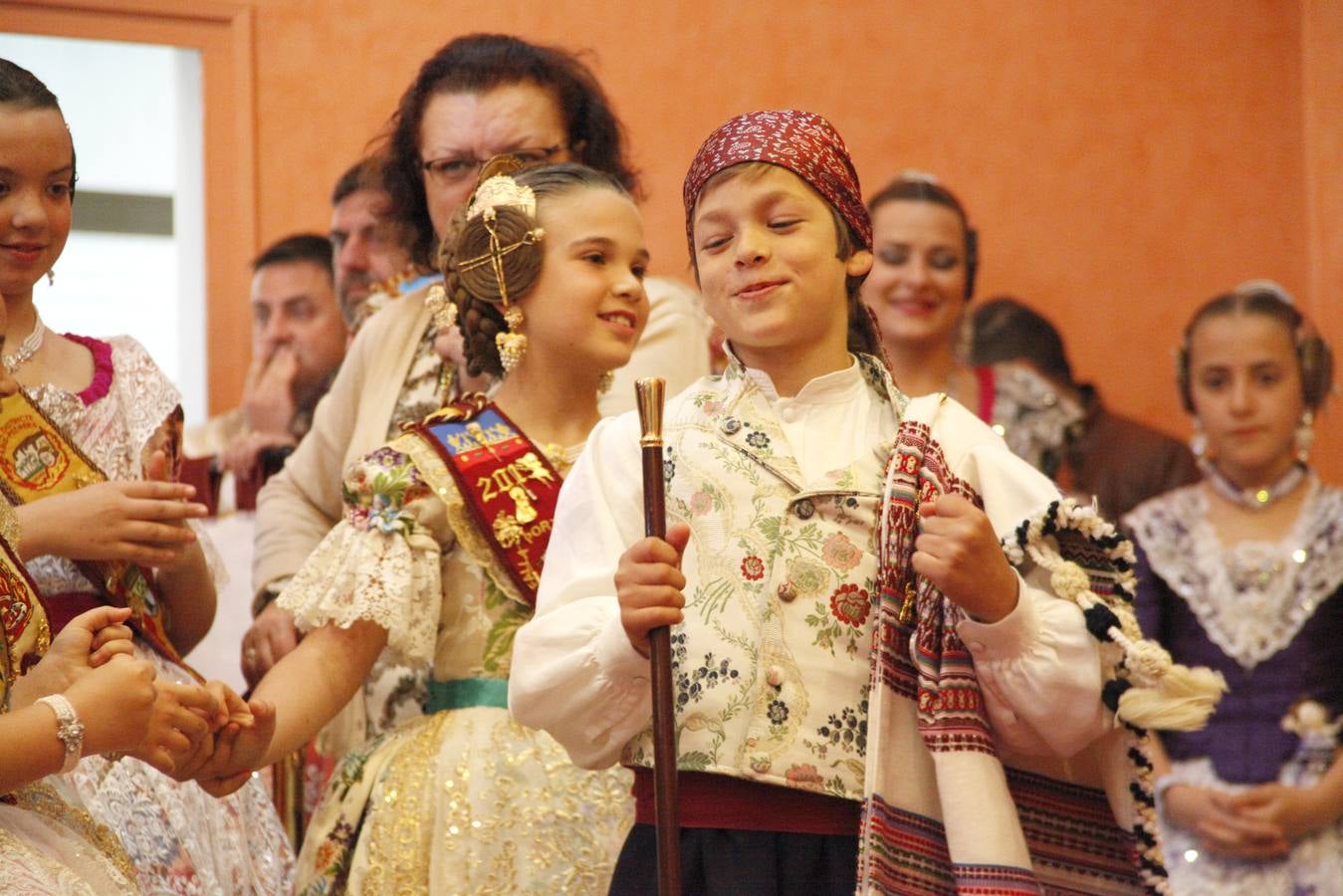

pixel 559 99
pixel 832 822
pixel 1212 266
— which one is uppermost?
pixel 1212 266

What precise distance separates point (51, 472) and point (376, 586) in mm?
479

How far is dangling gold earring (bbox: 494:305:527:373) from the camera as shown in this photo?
8.38ft

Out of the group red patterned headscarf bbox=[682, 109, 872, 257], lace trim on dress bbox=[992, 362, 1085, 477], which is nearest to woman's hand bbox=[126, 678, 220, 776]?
red patterned headscarf bbox=[682, 109, 872, 257]

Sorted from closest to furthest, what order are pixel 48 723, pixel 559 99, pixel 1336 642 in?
1. pixel 48 723
2. pixel 559 99
3. pixel 1336 642

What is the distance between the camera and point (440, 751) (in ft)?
7.98

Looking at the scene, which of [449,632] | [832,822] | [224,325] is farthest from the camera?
[224,325]

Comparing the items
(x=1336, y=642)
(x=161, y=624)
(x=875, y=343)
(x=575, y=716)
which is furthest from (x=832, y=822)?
(x=1336, y=642)

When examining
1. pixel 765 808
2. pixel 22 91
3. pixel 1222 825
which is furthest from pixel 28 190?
pixel 1222 825

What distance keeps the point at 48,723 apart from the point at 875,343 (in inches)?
40.9

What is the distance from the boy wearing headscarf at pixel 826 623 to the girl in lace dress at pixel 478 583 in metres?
0.32

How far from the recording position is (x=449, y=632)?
2.51m

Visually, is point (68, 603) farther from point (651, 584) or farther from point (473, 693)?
point (651, 584)

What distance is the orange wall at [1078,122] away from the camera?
4789mm

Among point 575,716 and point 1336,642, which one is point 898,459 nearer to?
point 575,716
